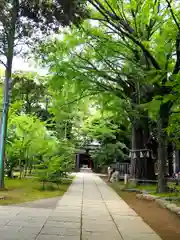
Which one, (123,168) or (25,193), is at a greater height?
(123,168)

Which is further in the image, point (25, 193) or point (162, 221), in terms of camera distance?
point (25, 193)

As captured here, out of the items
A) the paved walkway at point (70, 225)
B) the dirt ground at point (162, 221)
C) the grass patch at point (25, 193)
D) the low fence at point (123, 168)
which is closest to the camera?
the paved walkway at point (70, 225)

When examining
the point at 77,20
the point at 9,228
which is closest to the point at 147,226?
the point at 9,228

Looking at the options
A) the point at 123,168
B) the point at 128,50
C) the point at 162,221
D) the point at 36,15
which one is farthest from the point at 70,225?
the point at 123,168

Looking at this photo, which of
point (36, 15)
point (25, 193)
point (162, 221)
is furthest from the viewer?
point (25, 193)

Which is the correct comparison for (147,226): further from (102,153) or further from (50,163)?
(102,153)

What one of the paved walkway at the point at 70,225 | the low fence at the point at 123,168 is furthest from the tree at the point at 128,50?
the low fence at the point at 123,168

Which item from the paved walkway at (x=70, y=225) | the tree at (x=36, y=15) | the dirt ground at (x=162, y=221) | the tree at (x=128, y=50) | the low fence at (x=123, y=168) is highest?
the tree at (x=128, y=50)

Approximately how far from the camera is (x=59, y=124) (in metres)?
26.0

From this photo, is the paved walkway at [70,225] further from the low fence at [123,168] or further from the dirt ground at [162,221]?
the low fence at [123,168]

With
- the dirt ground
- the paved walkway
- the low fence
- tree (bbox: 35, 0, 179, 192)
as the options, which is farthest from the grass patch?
the low fence

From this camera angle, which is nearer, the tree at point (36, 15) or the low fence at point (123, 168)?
the tree at point (36, 15)

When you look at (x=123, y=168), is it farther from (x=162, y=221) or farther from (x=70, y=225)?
(x=70, y=225)

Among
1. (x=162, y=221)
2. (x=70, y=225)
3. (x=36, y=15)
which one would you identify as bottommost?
(x=162, y=221)
